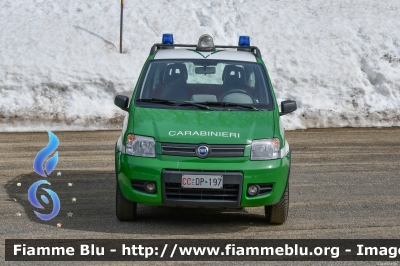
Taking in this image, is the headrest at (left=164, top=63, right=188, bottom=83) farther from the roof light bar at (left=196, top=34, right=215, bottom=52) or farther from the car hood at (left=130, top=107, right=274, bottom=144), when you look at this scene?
the car hood at (left=130, top=107, right=274, bottom=144)

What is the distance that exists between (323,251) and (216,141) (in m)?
1.55

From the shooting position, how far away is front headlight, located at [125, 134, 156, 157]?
8.26 m

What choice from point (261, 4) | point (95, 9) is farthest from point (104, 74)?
point (261, 4)

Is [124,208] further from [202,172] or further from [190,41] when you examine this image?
[190,41]

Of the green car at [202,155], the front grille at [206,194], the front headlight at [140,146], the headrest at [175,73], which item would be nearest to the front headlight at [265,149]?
the green car at [202,155]

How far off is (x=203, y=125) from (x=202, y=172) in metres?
0.57

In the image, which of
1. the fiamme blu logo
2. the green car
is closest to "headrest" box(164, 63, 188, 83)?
the green car

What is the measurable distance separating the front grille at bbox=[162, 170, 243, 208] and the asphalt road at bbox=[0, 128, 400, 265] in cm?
31

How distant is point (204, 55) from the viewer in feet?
32.7

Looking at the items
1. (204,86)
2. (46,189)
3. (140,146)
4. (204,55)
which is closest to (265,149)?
(140,146)

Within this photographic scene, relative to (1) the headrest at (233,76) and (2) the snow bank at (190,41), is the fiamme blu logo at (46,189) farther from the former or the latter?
(2) the snow bank at (190,41)

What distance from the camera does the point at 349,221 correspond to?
8.91m

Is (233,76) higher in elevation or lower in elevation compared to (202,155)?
higher

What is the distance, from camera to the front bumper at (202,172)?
810cm
